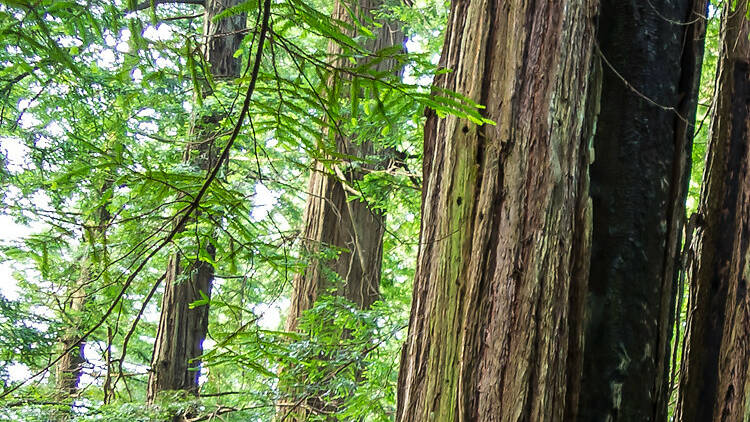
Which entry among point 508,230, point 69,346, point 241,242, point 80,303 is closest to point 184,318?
point 80,303

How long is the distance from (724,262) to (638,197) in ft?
1.83

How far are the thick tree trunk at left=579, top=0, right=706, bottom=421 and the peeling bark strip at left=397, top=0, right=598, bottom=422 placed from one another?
0.16 meters

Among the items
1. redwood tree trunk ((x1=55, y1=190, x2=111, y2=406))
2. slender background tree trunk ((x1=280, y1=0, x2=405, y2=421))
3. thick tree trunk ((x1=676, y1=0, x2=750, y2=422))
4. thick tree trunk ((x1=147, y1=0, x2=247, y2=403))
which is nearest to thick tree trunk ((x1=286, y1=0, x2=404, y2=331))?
slender background tree trunk ((x1=280, y1=0, x2=405, y2=421))

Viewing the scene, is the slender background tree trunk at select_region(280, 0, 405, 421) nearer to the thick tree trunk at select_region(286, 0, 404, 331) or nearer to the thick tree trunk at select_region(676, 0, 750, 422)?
the thick tree trunk at select_region(286, 0, 404, 331)

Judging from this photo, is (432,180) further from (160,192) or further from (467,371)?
(160,192)

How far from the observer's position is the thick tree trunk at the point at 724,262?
263 cm

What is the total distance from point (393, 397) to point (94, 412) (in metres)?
2.14

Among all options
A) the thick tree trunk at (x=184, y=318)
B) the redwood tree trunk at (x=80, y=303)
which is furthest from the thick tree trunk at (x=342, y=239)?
the redwood tree trunk at (x=80, y=303)

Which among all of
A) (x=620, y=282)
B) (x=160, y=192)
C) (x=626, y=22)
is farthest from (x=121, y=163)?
(x=626, y=22)

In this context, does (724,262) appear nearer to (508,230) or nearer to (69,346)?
(508,230)

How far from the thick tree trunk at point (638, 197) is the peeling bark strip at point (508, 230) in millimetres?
161

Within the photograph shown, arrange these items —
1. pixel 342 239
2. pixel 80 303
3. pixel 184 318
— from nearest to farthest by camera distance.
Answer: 1. pixel 342 239
2. pixel 184 318
3. pixel 80 303

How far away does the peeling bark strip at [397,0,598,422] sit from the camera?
2.22m

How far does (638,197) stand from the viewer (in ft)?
8.34
